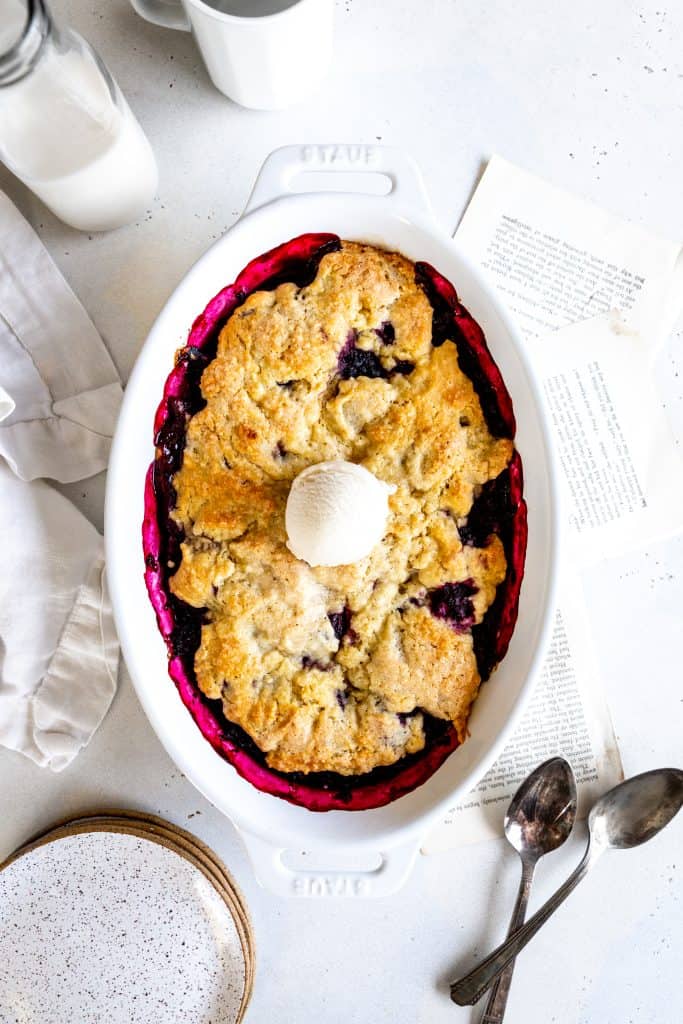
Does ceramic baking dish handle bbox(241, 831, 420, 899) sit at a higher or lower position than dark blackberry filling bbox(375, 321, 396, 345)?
lower

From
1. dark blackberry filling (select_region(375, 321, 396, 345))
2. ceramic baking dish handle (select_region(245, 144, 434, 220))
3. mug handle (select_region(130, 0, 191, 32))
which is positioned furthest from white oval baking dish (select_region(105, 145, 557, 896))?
mug handle (select_region(130, 0, 191, 32))

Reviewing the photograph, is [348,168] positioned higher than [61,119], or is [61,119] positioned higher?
[61,119]

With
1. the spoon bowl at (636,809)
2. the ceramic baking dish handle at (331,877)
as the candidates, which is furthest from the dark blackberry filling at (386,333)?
the spoon bowl at (636,809)

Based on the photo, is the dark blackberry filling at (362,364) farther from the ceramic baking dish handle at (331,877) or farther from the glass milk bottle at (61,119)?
the ceramic baking dish handle at (331,877)

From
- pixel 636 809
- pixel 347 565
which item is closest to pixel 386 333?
pixel 347 565

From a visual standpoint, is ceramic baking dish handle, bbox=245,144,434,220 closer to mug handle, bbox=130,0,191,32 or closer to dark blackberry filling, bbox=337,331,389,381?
dark blackberry filling, bbox=337,331,389,381

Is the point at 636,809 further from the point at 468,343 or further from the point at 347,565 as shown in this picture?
the point at 468,343
